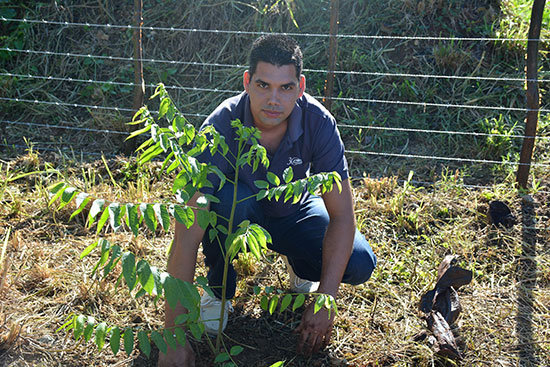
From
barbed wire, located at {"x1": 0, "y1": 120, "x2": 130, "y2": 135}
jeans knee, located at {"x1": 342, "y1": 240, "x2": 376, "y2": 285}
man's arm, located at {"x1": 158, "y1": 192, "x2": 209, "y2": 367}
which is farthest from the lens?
barbed wire, located at {"x1": 0, "y1": 120, "x2": 130, "y2": 135}

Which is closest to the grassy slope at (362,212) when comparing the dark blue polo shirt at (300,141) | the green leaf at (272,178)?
the dark blue polo shirt at (300,141)

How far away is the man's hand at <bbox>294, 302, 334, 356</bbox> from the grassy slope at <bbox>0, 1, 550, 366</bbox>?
12 centimetres

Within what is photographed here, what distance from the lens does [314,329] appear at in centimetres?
263

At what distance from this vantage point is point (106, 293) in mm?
3119

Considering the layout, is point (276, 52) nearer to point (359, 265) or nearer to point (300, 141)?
point (300, 141)

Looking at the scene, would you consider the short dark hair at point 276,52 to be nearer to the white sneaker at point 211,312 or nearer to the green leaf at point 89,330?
the white sneaker at point 211,312

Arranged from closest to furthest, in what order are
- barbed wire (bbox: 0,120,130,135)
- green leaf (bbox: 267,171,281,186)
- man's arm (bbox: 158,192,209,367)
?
1. green leaf (bbox: 267,171,281,186)
2. man's arm (bbox: 158,192,209,367)
3. barbed wire (bbox: 0,120,130,135)

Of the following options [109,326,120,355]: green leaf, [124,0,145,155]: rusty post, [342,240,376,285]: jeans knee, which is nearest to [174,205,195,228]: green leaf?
[109,326,120,355]: green leaf

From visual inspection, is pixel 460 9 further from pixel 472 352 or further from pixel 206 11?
pixel 472 352

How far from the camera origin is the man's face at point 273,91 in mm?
2609

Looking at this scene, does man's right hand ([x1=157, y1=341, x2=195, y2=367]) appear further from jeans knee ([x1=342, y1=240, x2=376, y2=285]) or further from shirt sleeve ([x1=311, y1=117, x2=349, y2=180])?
shirt sleeve ([x1=311, y1=117, x2=349, y2=180])

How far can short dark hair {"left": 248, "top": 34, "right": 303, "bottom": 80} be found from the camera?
261 centimetres

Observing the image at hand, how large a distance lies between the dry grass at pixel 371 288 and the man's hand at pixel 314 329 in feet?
0.41

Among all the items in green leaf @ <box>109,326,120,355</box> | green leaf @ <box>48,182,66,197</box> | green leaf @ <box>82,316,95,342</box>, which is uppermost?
green leaf @ <box>48,182,66,197</box>
